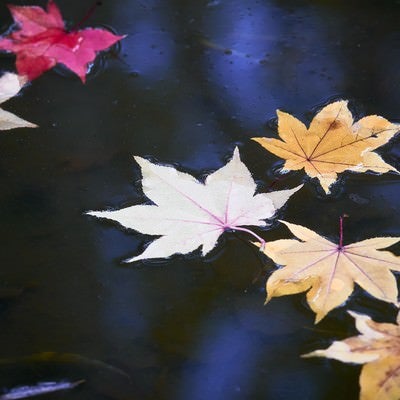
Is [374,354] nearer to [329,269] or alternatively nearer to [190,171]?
[329,269]

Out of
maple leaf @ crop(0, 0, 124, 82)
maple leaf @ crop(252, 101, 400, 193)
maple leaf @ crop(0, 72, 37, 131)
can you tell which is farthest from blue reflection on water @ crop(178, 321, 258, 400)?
maple leaf @ crop(0, 0, 124, 82)

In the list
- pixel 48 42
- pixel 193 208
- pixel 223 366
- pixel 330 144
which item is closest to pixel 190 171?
pixel 193 208

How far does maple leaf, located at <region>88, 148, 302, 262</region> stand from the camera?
111 centimetres

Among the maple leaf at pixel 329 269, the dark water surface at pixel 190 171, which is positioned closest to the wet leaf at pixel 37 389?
the dark water surface at pixel 190 171

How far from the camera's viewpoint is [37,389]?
0.95 metres

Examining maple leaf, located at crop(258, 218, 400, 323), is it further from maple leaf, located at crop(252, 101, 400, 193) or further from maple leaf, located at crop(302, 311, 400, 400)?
maple leaf, located at crop(252, 101, 400, 193)

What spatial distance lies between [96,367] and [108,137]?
0.59m

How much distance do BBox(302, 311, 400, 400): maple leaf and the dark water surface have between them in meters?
0.02

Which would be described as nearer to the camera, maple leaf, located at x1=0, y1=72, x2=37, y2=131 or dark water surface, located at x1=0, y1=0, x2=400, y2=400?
dark water surface, located at x1=0, y1=0, x2=400, y2=400

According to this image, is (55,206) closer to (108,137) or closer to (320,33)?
(108,137)

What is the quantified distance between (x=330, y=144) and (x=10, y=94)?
803mm

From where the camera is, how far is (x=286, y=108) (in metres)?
1.45

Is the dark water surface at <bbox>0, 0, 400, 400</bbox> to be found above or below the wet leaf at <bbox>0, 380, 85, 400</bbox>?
above

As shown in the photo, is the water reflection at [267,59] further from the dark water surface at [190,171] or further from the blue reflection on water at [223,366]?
the blue reflection on water at [223,366]
